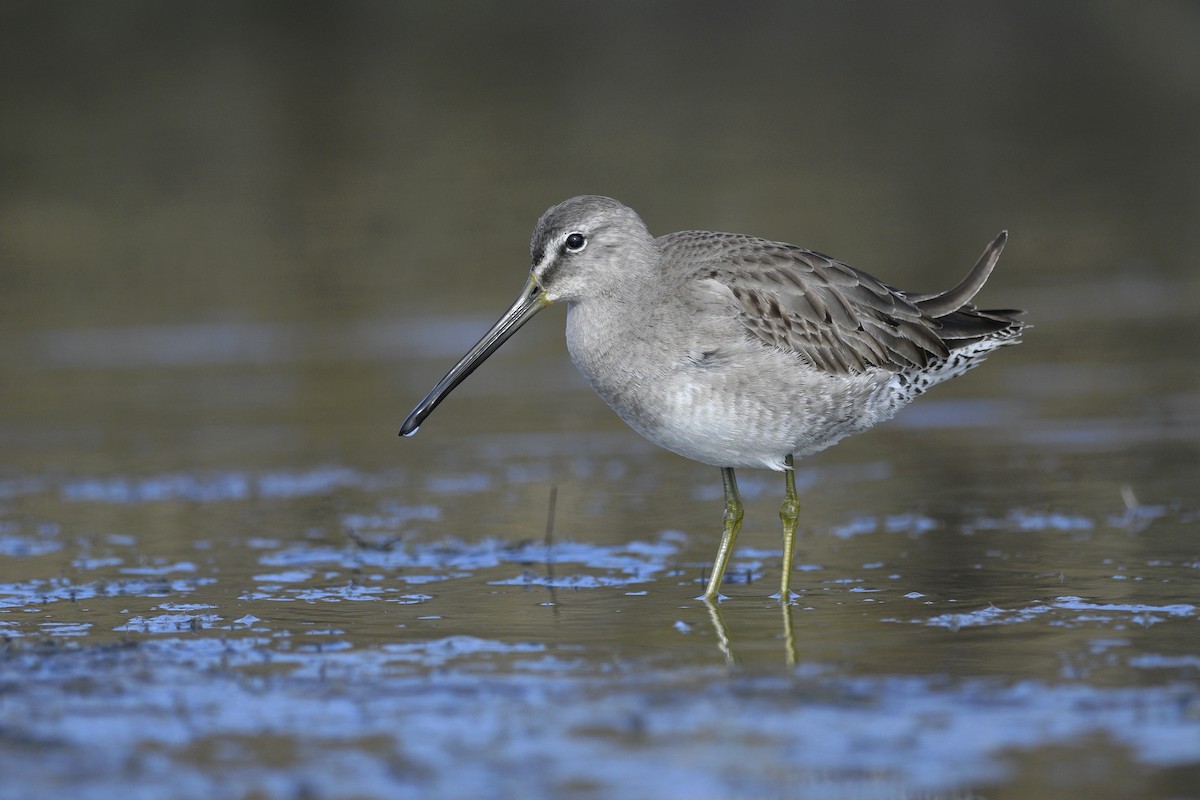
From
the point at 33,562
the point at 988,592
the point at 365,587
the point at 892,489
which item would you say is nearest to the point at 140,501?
the point at 33,562

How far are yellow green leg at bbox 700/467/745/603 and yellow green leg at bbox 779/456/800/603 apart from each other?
0.52ft

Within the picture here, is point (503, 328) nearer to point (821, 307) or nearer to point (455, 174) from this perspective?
point (821, 307)

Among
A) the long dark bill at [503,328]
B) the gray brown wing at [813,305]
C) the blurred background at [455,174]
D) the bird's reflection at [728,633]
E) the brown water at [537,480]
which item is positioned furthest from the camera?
the blurred background at [455,174]

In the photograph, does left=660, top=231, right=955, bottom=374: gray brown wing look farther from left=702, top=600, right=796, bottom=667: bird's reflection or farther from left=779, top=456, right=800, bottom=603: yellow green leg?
left=702, top=600, right=796, bottom=667: bird's reflection

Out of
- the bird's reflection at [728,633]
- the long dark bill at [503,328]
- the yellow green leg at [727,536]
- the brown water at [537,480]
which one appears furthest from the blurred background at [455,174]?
the bird's reflection at [728,633]

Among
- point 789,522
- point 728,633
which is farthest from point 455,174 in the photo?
point 728,633

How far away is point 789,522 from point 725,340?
717 millimetres

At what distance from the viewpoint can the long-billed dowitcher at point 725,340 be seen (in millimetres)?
6008

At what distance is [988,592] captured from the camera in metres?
5.88

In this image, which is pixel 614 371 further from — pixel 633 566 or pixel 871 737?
pixel 871 737

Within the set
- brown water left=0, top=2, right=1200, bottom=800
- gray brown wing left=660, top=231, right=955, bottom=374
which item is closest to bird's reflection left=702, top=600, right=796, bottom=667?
brown water left=0, top=2, right=1200, bottom=800

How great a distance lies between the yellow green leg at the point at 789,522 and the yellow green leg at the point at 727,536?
0.52 ft

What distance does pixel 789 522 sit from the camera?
6.32 meters

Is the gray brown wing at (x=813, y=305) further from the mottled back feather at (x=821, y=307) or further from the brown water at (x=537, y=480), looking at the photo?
the brown water at (x=537, y=480)
